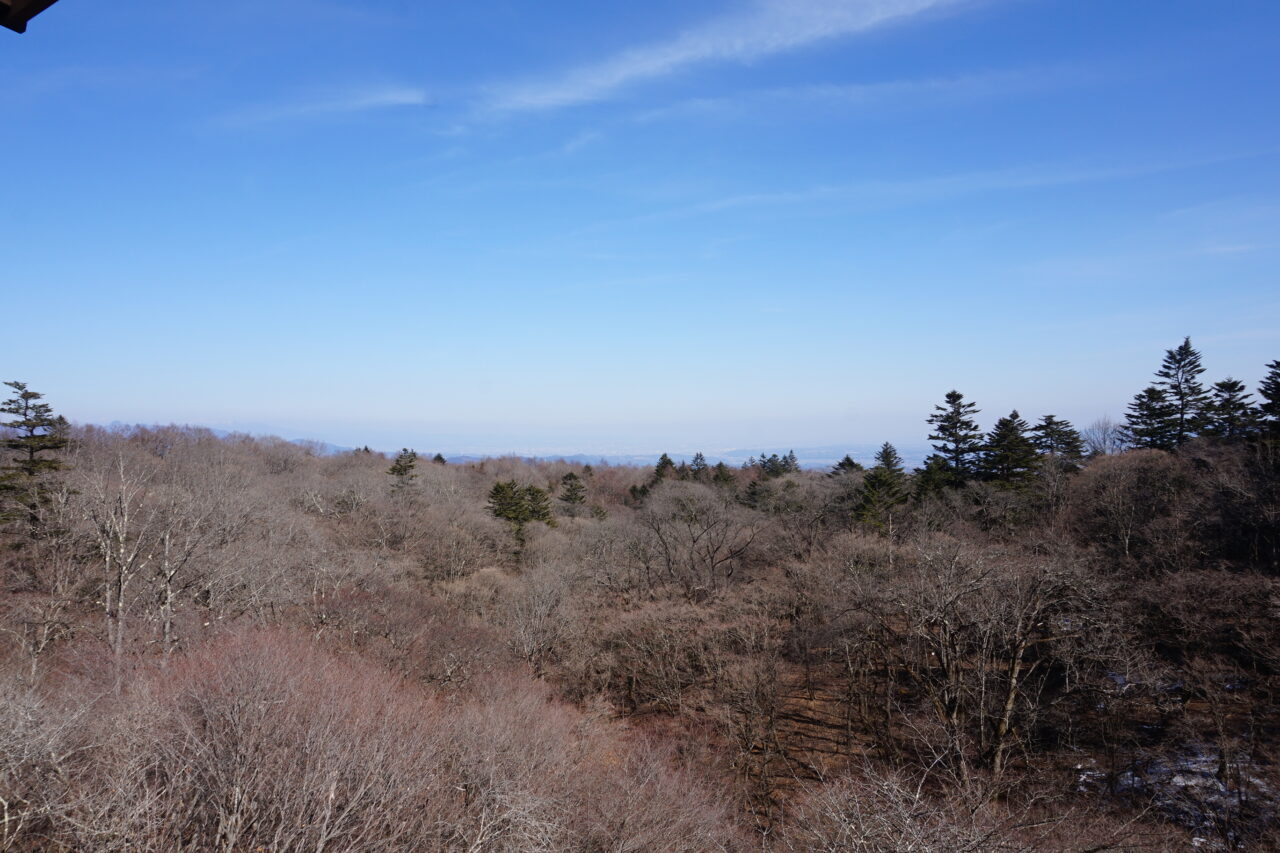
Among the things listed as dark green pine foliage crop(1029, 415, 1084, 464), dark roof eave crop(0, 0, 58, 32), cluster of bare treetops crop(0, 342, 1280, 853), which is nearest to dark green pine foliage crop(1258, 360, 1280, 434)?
cluster of bare treetops crop(0, 342, 1280, 853)

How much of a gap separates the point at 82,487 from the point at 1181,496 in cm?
6086

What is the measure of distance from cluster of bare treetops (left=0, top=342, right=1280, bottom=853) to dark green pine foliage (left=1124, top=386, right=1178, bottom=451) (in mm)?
256

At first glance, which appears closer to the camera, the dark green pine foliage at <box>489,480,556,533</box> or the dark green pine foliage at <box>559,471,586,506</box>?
the dark green pine foliage at <box>489,480,556,533</box>

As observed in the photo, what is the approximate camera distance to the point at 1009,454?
5003cm

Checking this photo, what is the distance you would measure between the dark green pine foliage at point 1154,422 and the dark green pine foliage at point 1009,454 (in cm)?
976

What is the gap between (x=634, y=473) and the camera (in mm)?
120500

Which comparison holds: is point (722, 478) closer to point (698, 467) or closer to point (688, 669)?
point (698, 467)

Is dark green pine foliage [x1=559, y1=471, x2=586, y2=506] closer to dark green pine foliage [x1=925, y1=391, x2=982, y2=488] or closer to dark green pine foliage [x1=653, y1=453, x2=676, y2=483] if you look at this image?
dark green pine foliage [x1=653, y1=453, x2=676, y2=483]

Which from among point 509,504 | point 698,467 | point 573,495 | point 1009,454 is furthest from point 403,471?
point 1009,454

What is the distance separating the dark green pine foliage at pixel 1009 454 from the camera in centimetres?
4970

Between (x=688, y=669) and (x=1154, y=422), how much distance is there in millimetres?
43561

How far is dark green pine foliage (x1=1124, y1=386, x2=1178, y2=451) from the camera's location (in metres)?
51.2

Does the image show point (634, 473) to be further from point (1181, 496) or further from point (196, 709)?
point (196, 709)

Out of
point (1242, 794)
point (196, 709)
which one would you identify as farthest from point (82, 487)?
point (1242, 794)
